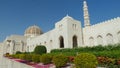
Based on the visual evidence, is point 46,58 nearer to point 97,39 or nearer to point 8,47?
point 97,39

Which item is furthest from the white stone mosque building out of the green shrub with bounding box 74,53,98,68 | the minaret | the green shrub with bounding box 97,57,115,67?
the green shrub with bounding box 74,53,98,68

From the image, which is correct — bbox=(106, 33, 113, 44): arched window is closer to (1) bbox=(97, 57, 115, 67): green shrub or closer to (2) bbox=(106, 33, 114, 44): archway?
(2) bbox=(106, 33, 114, 44): archway

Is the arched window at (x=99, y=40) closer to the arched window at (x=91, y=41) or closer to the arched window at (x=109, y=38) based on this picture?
the arched window at (x=109, y=38)

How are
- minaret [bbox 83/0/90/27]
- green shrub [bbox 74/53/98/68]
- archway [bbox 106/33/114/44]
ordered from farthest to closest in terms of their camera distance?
1. minaret [bbox 83/0/90/27]
2. archway [bbox 106/33/114/44]
3. green shrub [bbox 74/53/98/68]

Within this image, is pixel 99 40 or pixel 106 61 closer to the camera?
pixel 106 61

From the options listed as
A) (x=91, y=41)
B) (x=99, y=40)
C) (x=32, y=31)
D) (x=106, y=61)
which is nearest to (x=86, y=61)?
(x=106, y=61)

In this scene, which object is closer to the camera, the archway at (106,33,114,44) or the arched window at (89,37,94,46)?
the archway at (106,33,114,44)

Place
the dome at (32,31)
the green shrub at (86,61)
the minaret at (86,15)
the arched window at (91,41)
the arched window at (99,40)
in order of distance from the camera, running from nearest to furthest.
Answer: the green shrub at (86,61), the arched window at (99,40), the arched window at (91,41), the minaret at (86,15), the dome at (32,31)

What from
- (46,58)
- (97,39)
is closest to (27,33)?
(97,39)

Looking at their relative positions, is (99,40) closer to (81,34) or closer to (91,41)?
(91,41)

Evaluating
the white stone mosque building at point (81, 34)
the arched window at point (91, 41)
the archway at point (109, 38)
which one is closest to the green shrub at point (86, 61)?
the white stone mosque building at point (81, 34)

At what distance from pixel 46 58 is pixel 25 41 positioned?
A: 39.4 m

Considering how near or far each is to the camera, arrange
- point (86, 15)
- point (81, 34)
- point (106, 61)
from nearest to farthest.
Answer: point (106, 61), point (81, 34), point (86, 15)

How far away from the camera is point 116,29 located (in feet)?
79.4
